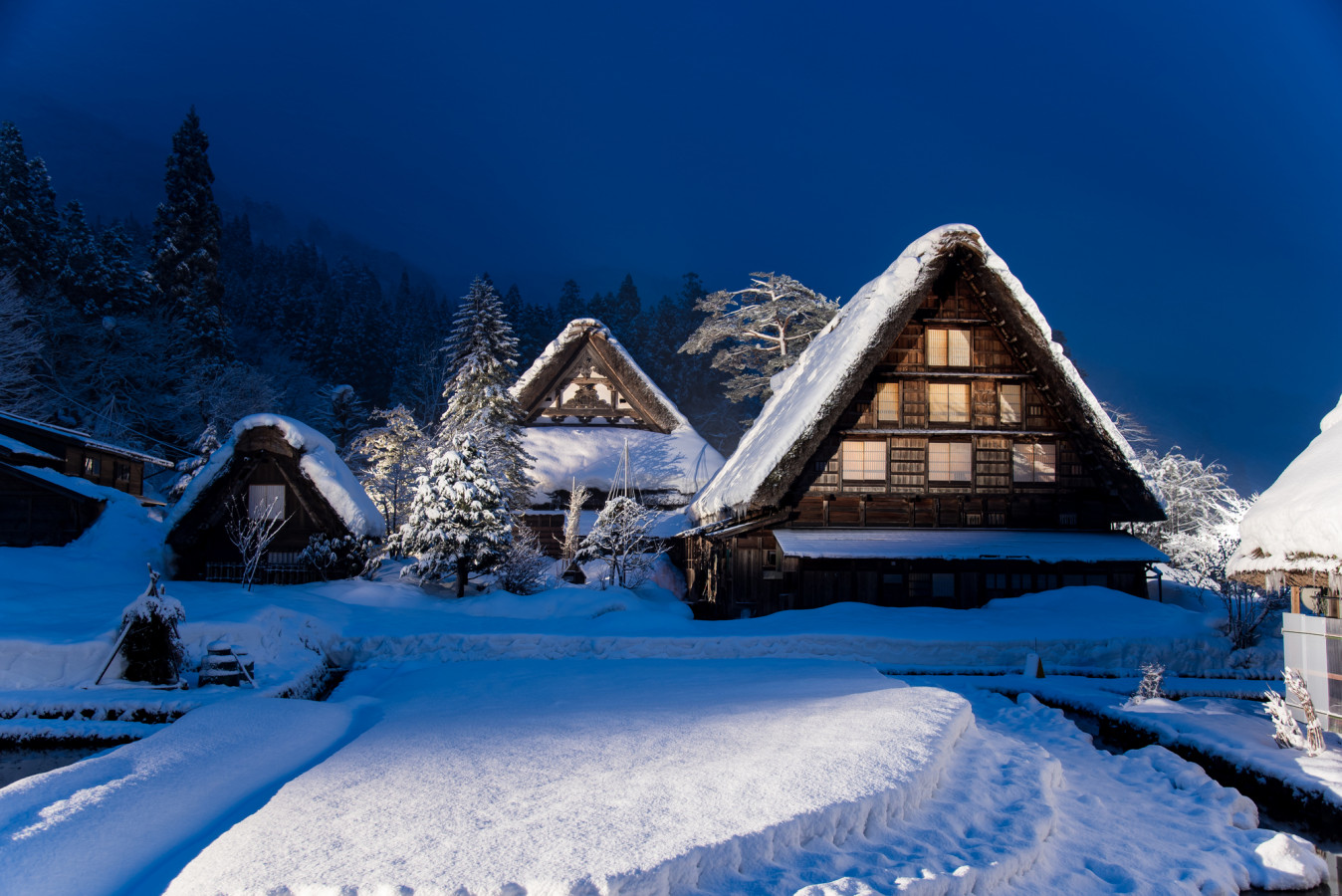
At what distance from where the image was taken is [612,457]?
2928cm

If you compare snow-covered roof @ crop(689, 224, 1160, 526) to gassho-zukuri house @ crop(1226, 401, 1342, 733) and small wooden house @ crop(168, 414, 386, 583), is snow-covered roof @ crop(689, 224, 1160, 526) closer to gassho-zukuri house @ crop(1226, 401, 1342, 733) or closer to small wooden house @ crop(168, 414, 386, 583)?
gassho-zukuri house @ crop(1226, 401, 1342, 733)

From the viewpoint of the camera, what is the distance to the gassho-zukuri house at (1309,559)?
25.5 feet

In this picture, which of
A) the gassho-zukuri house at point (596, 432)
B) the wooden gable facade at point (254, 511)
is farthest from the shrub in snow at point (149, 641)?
the gassho-zukuri house at point (596, 432)

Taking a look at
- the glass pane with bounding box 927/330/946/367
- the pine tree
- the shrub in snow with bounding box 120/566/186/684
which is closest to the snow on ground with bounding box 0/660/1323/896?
the shrub in snow with bounding box 120/566/186/684

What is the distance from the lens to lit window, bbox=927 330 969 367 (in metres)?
17.2

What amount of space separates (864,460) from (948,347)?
3.30 metres

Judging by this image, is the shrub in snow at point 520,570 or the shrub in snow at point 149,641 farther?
the shrub in snow at point 520,570

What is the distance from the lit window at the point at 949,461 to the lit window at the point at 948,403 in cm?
58

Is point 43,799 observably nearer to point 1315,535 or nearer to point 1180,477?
point 1315,535

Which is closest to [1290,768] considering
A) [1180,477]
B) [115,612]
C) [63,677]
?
[63,677]

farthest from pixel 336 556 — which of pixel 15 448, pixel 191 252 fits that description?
pixel 191 252

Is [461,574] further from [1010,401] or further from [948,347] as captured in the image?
[1010,401]

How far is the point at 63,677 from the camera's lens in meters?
9.80

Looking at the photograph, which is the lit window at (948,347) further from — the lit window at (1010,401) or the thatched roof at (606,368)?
the thatched roof at (606,368)
